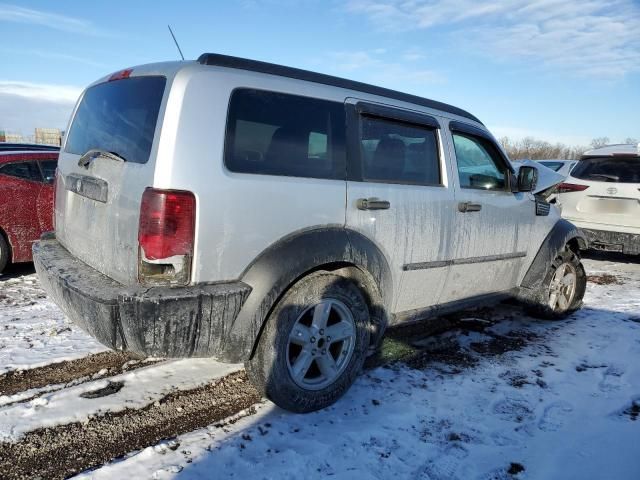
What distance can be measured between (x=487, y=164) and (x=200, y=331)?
2.82m

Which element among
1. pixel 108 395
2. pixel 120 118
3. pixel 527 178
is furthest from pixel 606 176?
pixel 108 395

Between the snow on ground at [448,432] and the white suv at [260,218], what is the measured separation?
274mm

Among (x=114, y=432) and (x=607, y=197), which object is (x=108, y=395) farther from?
(x=607, y=197)

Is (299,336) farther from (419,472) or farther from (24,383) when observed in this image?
→ (24,383)

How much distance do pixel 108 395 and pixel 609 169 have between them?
727cm

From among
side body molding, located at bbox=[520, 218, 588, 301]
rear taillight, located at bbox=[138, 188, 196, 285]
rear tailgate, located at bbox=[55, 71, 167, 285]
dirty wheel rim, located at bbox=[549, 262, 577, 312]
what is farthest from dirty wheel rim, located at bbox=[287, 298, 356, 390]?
dirty wheel rim, located at bbox=[549, 262, 577, 312]

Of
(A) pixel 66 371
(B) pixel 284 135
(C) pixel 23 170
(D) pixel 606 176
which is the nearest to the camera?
(B) pixel 284 135

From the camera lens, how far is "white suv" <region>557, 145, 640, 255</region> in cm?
680

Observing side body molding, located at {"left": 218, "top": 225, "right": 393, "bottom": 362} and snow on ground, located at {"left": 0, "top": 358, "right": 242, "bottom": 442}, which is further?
snow on ground, located at {"left": 0, "top": 358, "right": 242, "bottom": 442}

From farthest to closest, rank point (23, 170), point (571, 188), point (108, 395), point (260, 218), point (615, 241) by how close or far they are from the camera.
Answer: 1. point (571, 188)
2. point (615, 241)
3. point (23, 170)
4. point (108, 395)
5. point (260, 218)

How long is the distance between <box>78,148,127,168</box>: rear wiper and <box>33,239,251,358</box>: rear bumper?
66 centimetres

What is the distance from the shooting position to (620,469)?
2432 mm

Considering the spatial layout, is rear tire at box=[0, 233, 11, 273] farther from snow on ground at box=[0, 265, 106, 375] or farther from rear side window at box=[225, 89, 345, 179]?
rear side window at box=[225, 89, 345, 179]

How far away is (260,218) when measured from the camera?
249cm
